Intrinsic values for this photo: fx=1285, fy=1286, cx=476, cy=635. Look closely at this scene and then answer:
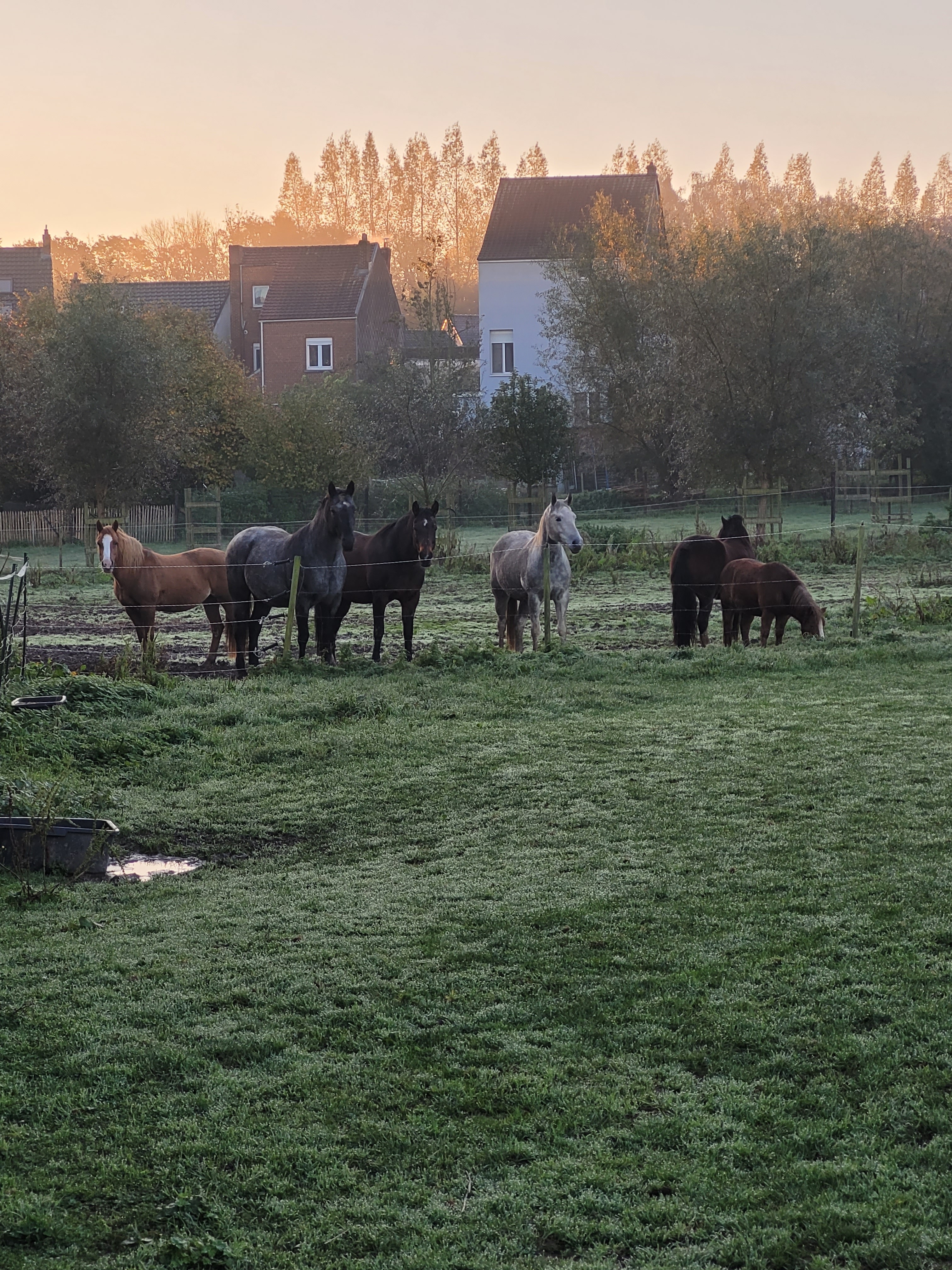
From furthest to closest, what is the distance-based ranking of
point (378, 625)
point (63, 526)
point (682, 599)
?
point (63, 526)
point (682, 599)
point (378, 625)

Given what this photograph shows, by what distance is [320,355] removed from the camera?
54.3 meters

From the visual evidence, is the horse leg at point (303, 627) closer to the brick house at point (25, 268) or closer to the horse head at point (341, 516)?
the horse head at point (341, 516)

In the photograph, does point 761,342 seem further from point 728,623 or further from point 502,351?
point 728,623

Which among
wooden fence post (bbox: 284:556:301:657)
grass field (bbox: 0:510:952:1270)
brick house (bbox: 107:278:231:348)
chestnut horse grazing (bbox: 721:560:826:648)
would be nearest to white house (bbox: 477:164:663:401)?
brick house (bbox: 107:278:231:348)

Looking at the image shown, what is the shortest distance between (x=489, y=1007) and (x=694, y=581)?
10134mm

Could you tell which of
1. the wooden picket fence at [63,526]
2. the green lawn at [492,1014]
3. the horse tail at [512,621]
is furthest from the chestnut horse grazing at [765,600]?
the wooden picket fence at [63,526]

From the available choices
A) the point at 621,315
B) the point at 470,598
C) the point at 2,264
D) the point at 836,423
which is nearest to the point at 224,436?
the point at 621,315

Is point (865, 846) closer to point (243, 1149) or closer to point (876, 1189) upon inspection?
point (876, 1189)

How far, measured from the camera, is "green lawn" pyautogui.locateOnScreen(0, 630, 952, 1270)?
3422mm

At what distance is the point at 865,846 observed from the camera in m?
6.69

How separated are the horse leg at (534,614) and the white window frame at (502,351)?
125 ft

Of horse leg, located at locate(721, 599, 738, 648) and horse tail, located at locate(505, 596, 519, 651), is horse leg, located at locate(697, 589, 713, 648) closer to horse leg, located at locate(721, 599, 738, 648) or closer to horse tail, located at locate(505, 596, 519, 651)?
horse leg, located at locate(721, 599, 738, 648)

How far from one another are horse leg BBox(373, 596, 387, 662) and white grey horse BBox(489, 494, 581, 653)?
131cm

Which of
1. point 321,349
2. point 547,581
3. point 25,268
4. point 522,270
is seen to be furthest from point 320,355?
point 547,581
